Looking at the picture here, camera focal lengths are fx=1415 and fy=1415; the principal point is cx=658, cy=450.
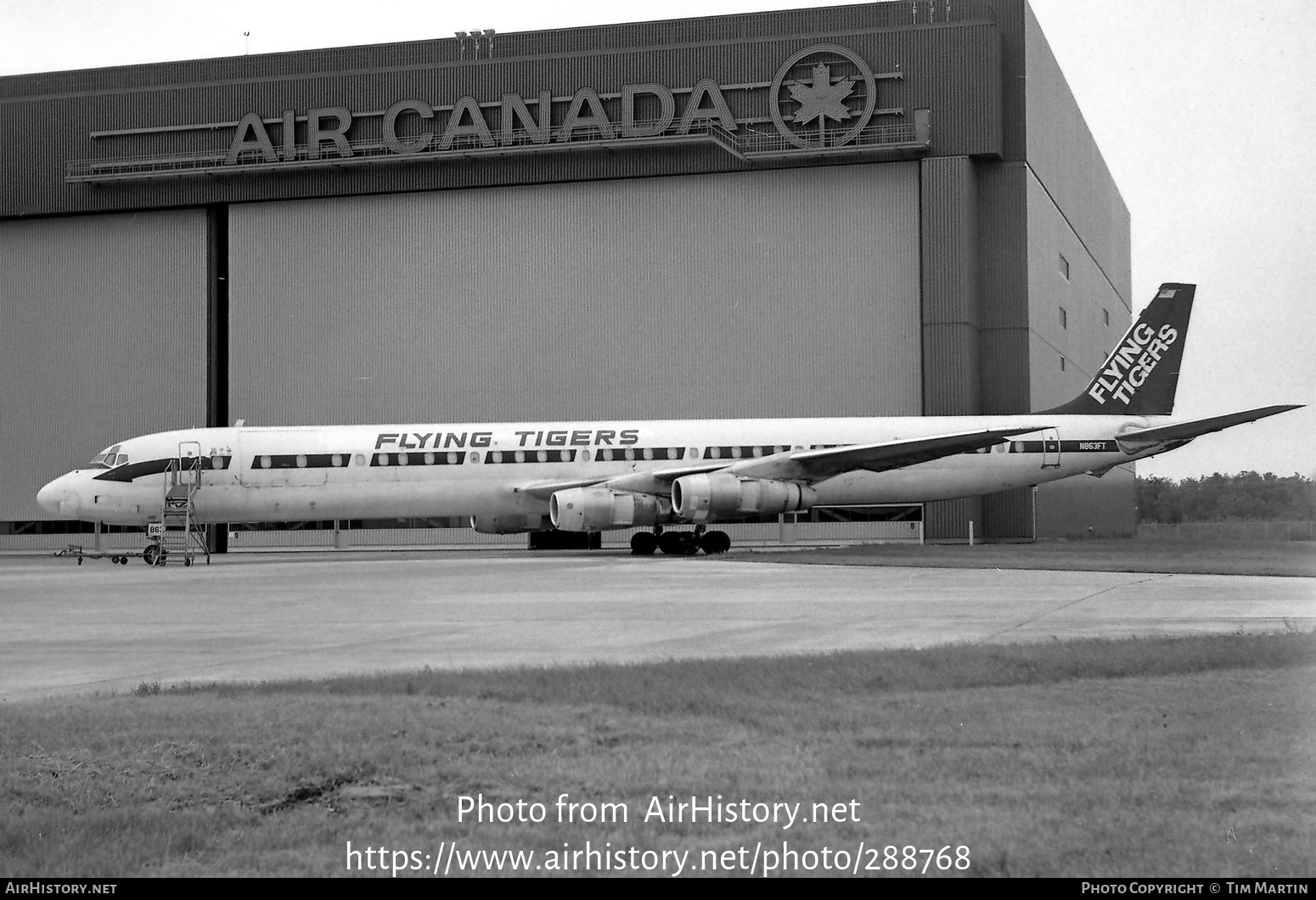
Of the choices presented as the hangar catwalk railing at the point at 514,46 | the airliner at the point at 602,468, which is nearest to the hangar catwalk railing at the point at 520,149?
the hangar catwalk railing at the point at 514,46

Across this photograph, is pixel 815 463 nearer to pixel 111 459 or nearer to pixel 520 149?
pixel 111 459

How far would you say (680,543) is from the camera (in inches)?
1341

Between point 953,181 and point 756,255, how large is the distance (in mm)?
6420

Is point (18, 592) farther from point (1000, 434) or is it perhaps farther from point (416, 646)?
point (1000, 434)

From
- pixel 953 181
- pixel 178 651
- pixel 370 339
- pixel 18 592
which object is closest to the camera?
pixel 178 651

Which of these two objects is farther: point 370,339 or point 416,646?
point 370,339

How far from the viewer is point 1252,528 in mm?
35938

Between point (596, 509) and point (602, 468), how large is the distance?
10.9 ft

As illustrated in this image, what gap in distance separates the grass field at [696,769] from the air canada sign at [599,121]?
36.1 meters

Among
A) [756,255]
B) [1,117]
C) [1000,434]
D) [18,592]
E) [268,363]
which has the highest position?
[1,117]

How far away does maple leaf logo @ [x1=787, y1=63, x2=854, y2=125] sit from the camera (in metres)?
43.7

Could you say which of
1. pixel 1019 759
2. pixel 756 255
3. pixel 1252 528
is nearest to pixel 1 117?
pixel 756 255

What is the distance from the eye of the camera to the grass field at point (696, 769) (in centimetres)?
512
